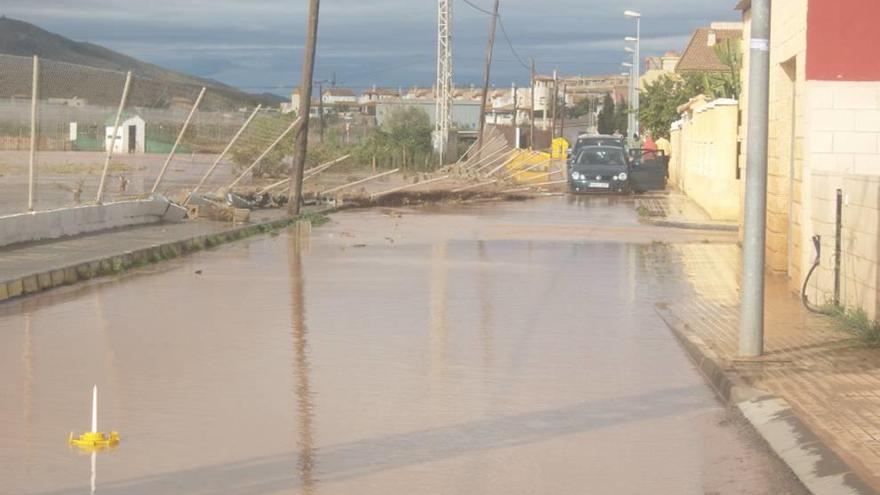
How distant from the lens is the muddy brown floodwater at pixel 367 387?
811 centimetres

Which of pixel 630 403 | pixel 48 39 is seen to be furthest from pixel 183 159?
pixel 48 39

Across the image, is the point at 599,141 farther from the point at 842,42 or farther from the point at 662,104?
the point at 842,42

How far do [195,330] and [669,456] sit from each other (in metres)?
6.41

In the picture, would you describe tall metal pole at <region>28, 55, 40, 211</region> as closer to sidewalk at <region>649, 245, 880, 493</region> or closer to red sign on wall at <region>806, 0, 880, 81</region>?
sidewalk at <region>649, 245, 880, 493</region>

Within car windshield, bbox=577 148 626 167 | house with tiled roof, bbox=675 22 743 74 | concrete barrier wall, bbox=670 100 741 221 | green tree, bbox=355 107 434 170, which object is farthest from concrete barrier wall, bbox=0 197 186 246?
house with tiled roof, bbox=675 22 743 74

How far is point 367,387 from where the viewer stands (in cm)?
1095

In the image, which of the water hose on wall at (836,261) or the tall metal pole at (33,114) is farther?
the tall metal pole at (33,114)

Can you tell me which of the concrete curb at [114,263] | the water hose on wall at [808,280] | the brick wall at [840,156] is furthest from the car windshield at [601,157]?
the water hose on wall at [808,280]

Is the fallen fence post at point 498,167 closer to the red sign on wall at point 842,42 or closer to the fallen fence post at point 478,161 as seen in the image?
the fallen fence post at point 478,161

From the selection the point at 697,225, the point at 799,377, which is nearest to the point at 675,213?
the point at 697,225

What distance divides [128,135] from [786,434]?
23.2 metres

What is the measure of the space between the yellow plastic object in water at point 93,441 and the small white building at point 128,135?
53.1 ft

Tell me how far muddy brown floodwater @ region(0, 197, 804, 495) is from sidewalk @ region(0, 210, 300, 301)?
0.40 m

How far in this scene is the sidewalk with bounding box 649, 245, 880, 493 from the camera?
8273mm
